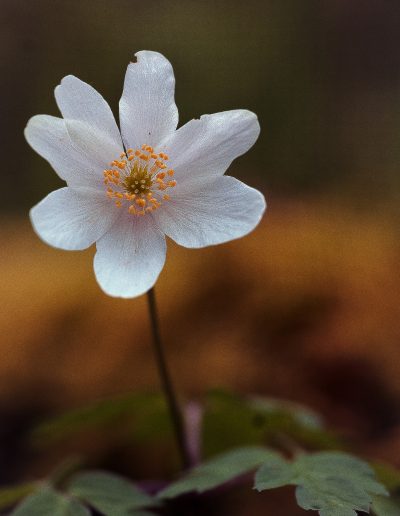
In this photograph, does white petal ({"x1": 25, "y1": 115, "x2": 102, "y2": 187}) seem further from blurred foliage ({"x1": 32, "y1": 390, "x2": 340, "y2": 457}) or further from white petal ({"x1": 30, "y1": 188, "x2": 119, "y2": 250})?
blurred foliage ({"x1": 32, "y1": 390, "x2": 340, "y2": 457})

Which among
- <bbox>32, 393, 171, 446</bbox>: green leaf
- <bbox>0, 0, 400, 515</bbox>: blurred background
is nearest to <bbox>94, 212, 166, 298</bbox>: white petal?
<bbox>32, 393, 171, 446</bbox>: green leaf

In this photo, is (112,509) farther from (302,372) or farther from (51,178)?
(51,178)

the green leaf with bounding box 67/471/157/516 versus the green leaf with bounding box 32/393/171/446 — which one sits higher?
the green leaf with bounding box 32/393/171/446

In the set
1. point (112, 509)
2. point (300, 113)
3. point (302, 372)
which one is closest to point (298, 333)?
point (302, 372)

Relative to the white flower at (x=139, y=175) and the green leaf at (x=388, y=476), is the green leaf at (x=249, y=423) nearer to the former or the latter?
the green leaf at (x=388, y=476)

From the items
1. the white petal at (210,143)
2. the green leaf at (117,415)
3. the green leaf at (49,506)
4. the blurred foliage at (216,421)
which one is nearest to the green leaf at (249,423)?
the blurred foliage at (216,421)

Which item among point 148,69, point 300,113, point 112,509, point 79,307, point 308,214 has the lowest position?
point 112,509
